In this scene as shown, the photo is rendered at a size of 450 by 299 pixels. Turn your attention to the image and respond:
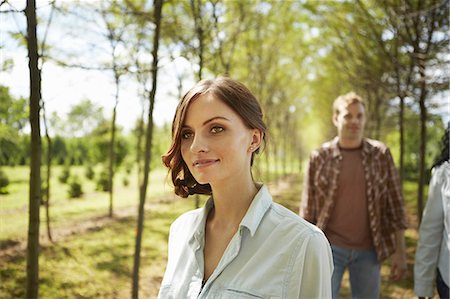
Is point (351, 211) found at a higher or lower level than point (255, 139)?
lower

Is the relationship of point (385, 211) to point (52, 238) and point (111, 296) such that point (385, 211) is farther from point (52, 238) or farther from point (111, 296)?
point (52, 238)

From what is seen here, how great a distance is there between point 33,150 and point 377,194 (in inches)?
94.6

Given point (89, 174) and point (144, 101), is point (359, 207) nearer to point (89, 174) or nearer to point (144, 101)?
point (144, 101)

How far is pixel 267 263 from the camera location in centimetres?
119

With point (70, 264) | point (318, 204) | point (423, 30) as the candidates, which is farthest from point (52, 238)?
point (423, 30)

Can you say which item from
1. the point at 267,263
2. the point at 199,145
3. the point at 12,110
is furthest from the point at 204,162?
the point at 12,110

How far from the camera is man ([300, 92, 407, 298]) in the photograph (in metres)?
2.87

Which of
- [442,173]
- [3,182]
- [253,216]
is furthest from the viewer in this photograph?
[3,182]

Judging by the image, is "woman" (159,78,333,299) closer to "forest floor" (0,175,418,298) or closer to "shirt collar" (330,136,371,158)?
"shirt collar" (330,136,371,158)

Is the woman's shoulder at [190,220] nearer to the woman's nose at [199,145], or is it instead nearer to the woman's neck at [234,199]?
the woman's neck at [234,199]

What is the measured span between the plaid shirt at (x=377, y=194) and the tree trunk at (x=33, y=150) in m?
2.00

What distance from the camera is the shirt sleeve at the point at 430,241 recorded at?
2.14m

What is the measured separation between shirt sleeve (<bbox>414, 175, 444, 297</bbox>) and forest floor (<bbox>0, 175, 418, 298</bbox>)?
2852mm

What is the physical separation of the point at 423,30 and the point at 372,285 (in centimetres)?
472
